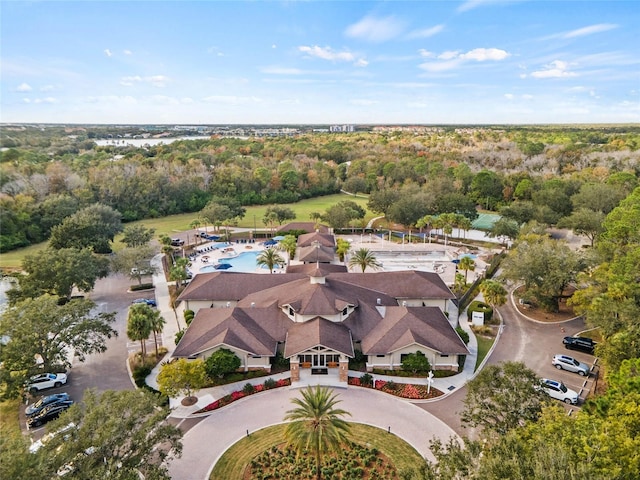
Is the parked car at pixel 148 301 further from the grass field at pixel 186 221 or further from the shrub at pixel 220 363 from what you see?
the grass field at pixel 186 221

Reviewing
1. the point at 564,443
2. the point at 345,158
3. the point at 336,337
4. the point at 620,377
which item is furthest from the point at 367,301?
the point at 345,158

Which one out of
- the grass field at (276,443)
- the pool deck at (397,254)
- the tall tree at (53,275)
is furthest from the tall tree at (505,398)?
the tall tree at (53,275)

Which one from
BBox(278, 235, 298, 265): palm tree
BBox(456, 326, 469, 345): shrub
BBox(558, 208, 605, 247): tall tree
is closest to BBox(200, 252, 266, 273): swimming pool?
BBox(278, 235, 298, 265): palm tree

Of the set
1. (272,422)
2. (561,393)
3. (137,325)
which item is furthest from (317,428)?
(561,393)

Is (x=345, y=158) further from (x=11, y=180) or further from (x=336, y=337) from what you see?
(x=336, y=337)

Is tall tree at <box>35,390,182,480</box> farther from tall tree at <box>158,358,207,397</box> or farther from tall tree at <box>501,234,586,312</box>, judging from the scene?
tall tree at <box>501,234,586,312</box>

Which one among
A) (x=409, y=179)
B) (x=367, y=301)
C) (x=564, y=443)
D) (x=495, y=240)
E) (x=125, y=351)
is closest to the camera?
(x=564, y=443)
